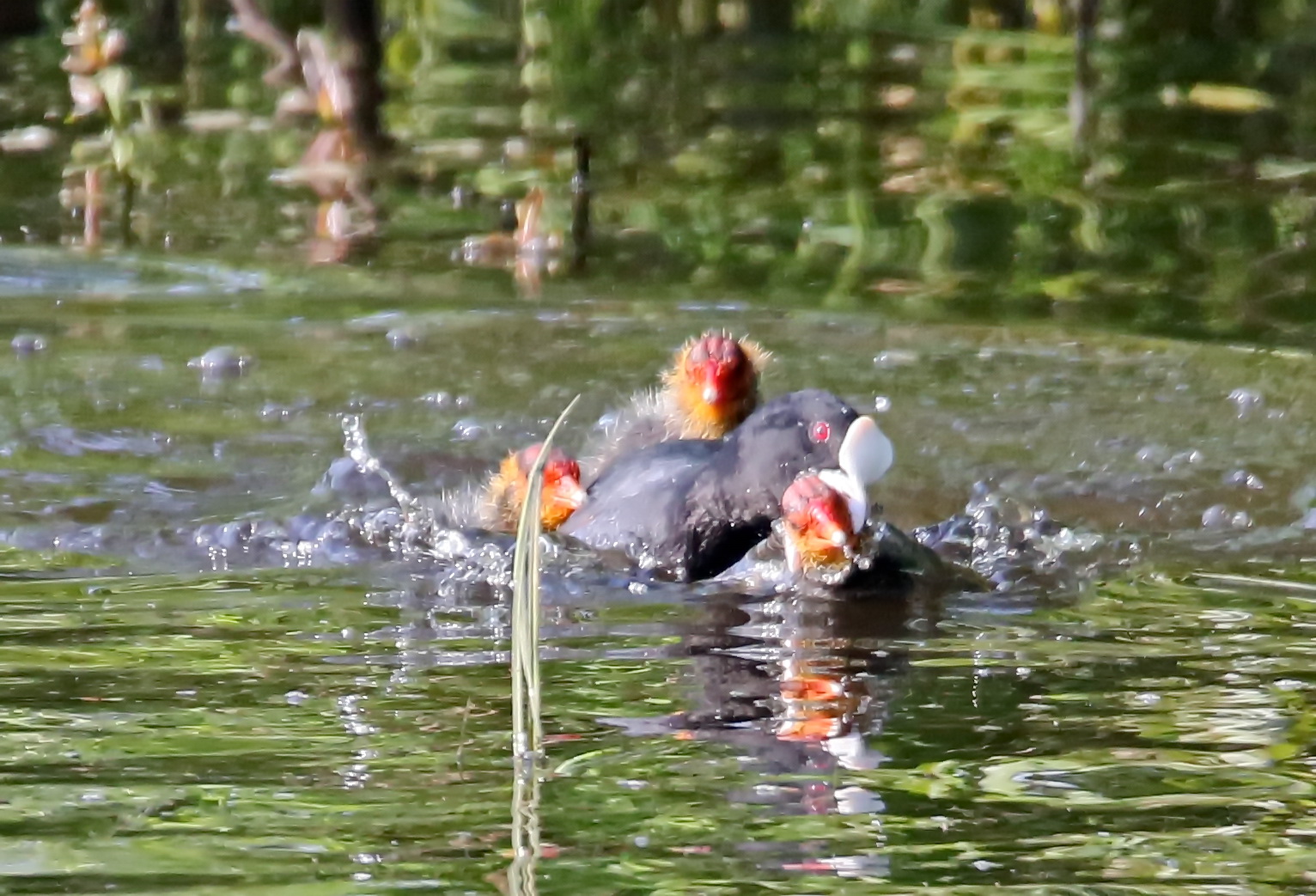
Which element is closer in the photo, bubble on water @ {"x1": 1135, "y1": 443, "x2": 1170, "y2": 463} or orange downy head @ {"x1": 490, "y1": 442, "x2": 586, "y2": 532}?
orange downy head @ {"x1": 490, "y1": 442, "x2": 586, "y2": 532}

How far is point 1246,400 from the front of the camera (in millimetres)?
5289

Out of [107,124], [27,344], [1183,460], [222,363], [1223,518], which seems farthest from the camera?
[107,124]

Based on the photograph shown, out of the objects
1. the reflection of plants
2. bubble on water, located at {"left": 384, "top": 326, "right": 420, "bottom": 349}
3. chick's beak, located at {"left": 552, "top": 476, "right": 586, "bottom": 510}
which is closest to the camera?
chick's beak, located at {"left": 552, "top": 476, "right": 586, "bottom": 510}

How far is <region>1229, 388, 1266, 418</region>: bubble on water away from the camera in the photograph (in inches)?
205

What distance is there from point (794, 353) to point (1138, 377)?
860mm

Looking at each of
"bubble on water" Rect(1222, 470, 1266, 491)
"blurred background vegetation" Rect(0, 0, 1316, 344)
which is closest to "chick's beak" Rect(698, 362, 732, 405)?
"bubble on water" Rect(1222, 470, 1266, 491)

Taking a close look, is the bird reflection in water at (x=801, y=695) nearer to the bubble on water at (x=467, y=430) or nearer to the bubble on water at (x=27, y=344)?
the bubble on water at (x=467, y=430)

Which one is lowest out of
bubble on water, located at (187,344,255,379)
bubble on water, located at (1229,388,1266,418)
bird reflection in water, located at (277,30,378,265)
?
bubble on water, located at (1229,388,1266,418)

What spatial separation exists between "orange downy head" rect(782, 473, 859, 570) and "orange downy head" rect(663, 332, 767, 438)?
0.70m

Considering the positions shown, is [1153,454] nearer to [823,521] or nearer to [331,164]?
[823,521]

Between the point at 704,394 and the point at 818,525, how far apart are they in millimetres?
789

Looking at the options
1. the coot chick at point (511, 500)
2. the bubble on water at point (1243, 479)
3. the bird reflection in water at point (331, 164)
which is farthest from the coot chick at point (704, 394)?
the bird reflection in water at point (331, 164)

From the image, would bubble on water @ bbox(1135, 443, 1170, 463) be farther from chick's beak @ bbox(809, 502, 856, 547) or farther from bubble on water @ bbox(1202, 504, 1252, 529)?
chick's beak @ bbox(809, 502, 856, 547)

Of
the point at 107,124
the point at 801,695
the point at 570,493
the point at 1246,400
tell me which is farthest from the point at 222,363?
the point at 107,124
